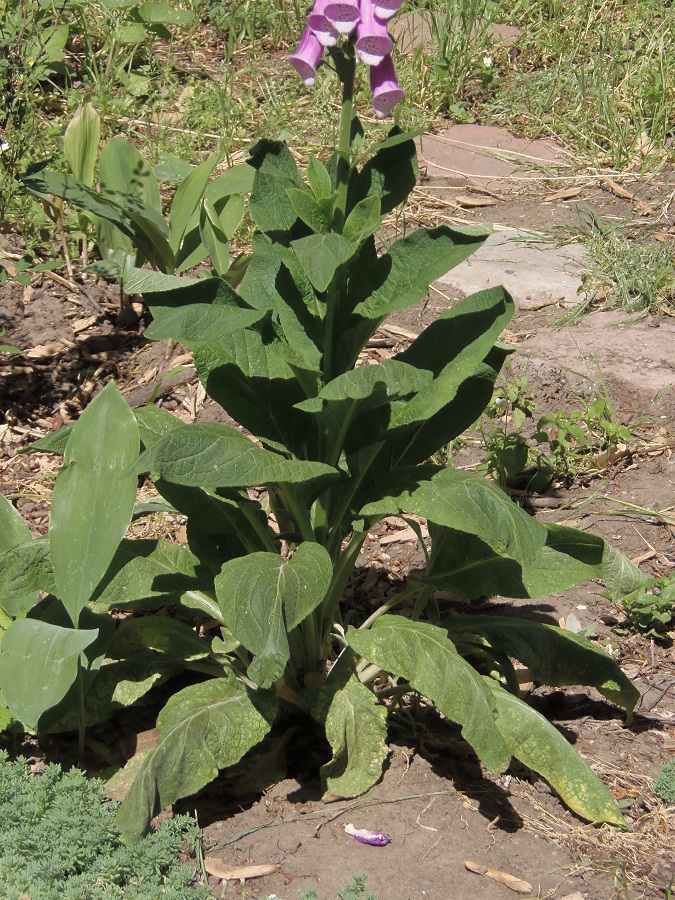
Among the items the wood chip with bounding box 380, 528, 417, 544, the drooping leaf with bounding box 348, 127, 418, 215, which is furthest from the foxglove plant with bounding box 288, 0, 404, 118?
the wood chip with bounding box 380, 528, 417, 544

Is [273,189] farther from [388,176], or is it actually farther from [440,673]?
[440,673]

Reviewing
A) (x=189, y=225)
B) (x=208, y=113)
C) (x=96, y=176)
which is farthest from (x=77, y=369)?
(x=208, y=113)

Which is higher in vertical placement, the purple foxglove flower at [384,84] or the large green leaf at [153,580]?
the purple foxglove flower at [384,84]

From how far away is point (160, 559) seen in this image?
2.51 metres

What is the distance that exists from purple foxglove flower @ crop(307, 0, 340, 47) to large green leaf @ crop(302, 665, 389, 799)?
1.49 m

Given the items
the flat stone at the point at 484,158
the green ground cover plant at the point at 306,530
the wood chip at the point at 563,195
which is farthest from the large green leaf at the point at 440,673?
the flat stone at the point at 484,158

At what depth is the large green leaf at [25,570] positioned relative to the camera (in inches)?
92.4

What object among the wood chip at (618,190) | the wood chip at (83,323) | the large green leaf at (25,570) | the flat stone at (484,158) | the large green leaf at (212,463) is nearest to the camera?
the large green leaf at (212,463)

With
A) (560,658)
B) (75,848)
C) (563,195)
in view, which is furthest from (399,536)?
(563,195)

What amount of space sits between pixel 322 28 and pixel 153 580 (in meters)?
1.36

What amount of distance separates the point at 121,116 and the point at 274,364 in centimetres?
371

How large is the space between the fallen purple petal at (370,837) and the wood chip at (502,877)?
0.19 metres

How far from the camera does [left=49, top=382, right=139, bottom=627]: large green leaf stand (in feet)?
7.27

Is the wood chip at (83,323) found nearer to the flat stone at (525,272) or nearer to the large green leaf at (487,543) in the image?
the flat stone at (525,272)
